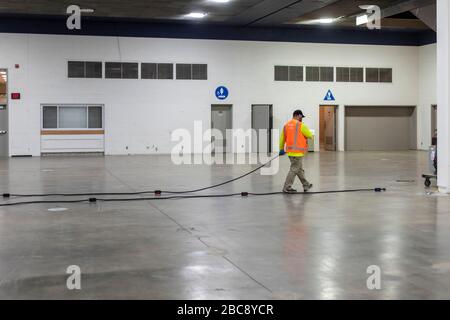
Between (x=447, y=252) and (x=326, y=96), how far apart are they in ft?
76.0

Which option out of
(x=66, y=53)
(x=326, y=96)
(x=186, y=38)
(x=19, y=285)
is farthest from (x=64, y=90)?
(x=19, y=285)

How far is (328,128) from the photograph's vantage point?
100 feet

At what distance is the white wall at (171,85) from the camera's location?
25.7 meters

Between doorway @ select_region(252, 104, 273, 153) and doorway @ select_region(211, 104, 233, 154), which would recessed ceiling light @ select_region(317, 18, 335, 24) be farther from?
doorway @ select_region(211, 104, 233, 154)

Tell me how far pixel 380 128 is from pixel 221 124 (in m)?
8.68

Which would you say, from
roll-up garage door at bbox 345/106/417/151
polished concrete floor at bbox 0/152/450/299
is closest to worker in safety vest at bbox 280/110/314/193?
polished concrete floor at bbox 0/152/450/299

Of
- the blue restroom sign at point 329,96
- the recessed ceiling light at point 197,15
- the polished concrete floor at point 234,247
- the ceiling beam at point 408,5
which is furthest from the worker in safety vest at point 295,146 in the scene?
the blue restroom sign at point 329,96

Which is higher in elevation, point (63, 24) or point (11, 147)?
point (63, 24)

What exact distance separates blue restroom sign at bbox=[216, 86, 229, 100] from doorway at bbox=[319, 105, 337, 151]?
5.53 m

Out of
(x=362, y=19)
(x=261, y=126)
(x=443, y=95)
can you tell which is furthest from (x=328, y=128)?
(x=443, y=95)

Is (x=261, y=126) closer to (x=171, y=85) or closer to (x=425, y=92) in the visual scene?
(x=171, y=85)
